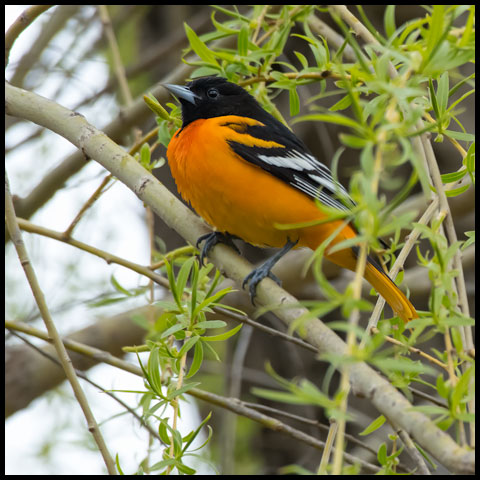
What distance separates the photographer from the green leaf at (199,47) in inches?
83.5

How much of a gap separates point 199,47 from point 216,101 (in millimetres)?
959

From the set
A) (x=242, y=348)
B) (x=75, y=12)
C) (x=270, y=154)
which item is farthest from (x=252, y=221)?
(x=75, y=12)

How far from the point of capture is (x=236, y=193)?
8.63 feet

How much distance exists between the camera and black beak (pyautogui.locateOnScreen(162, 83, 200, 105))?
3.00m

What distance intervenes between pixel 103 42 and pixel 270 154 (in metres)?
3.11

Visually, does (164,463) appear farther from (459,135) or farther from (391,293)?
(391,293)

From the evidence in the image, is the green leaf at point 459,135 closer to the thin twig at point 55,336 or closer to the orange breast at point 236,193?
the orange breast at point 236,193

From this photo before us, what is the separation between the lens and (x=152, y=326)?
2.32 metres

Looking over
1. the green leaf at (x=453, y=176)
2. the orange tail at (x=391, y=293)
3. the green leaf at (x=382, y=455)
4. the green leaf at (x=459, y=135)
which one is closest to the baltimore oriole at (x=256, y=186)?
the orange tail at (x=391, y=293)

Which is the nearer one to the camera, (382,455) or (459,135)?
(382,455)

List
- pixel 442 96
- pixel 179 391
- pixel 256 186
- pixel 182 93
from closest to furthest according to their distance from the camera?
pixel 179 391 → pixel 442 96 → pixel 256 186 → pixel 182 93

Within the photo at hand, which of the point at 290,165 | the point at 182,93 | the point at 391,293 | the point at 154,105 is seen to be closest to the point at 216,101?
the point at 182,93

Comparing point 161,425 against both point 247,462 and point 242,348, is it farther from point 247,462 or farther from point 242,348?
point 247,462

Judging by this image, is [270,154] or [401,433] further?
[270,154]
